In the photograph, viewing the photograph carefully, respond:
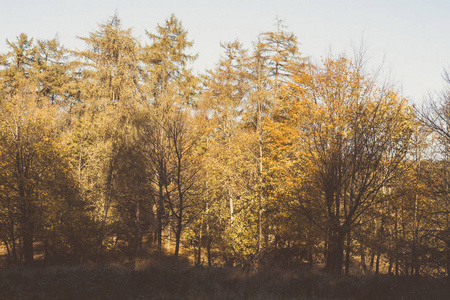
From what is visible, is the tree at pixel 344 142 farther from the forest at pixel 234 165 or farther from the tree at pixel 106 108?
the tree at pixel 106 108

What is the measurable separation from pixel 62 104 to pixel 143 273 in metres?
27.8

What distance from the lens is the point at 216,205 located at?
64.2ft

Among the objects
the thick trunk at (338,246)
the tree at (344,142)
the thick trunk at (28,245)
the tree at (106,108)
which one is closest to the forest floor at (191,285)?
the thick trunk at (338,246)

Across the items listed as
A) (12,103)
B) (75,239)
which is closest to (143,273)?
(75,239)

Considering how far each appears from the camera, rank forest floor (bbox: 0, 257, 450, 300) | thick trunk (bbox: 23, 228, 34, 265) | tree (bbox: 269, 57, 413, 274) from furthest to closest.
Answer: thick trunk (bbox: 23, 228, 34, 265), tree (bbox: 269, 57, 413, 274), forest floor (bbox: 0, 257, 450, 300)

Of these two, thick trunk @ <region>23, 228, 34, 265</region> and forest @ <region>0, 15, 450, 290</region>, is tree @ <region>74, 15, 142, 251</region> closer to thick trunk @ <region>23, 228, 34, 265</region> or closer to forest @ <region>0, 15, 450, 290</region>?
forest @ <region>0, 15, 450, 290</region>

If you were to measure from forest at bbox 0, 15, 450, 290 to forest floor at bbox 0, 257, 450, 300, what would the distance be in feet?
4.18

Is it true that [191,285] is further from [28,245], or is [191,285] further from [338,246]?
[28,245]

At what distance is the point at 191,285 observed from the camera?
338 inches

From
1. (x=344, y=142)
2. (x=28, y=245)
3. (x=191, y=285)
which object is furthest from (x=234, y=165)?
(x=28, y=245)

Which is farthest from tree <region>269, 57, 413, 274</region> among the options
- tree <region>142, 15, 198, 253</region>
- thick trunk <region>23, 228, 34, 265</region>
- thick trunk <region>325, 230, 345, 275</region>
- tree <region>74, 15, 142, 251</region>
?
thick trunk <region>23, 228, 34, 265</region>

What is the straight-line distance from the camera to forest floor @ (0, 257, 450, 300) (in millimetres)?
7551

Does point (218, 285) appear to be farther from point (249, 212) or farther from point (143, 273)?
point (249, 212)

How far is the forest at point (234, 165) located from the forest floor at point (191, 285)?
1.27m
